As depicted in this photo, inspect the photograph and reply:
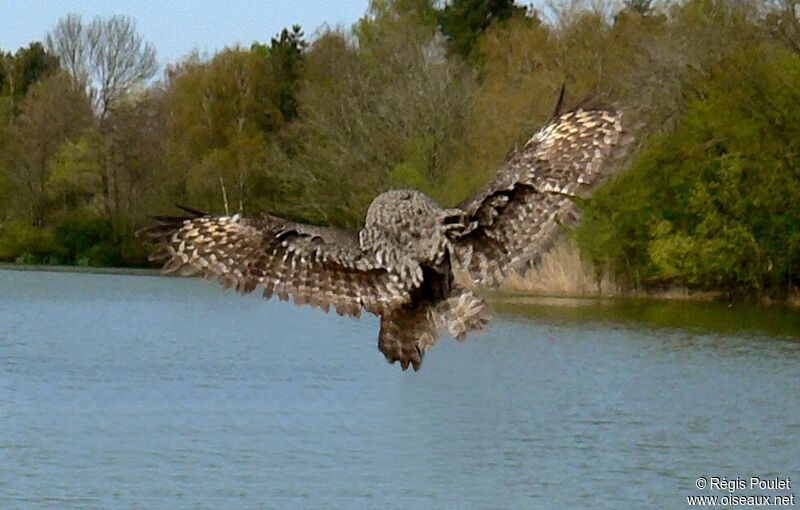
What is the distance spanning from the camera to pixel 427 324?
7340 mm

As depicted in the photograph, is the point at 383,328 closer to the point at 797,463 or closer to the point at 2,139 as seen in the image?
the point at 797,463

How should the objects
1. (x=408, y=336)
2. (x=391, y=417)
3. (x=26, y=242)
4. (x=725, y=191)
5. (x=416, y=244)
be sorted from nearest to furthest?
1. (x=416, y=244)
2. (x=408, y=336)
3. (x=391, y=417)
4. (x=725, y=191)
5. (x=26, y=242)

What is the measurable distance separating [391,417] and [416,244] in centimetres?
1709

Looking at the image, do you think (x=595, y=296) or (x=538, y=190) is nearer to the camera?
(x=538, y=190)

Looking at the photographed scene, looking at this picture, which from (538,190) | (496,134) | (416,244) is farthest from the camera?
(496,134)

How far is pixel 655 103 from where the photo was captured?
4203 centimetres

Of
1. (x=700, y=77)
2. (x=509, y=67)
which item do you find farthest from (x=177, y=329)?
(x=700, y=77)

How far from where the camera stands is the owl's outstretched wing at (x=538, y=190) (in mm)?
7973

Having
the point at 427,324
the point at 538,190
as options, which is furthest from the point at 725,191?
the point at 427,324

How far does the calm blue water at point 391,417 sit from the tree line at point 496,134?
14.5 ft

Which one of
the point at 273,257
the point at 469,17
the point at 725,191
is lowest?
the point at 273,257

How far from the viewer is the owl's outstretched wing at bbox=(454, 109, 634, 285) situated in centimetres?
797

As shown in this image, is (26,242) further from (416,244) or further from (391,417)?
(416,244)

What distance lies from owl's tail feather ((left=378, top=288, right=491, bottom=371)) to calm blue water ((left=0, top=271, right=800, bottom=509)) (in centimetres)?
1201
